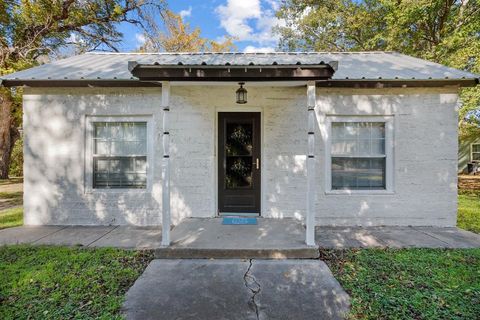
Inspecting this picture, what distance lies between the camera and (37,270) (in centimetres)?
360

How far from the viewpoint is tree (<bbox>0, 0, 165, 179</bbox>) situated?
343 inches

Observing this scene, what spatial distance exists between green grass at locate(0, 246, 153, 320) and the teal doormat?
176cm

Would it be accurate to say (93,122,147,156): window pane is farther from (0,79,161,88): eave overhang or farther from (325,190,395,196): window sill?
(325,190,395,196): window sill

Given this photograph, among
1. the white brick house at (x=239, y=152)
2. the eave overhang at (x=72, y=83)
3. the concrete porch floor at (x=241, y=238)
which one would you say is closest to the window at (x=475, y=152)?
the white brick house at (x=239, y=152)

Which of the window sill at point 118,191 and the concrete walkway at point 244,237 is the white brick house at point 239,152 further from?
the concrete walkway at point 244,237

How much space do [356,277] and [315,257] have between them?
68 cm

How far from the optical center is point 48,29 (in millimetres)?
10102

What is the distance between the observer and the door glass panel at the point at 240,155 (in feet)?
19.6

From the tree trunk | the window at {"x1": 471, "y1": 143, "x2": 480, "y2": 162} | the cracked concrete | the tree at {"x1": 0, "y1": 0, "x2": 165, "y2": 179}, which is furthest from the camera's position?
the window at {"x1": 471, "y1": 143, "x2": 480, "y2": 162}

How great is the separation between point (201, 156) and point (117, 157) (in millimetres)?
2013

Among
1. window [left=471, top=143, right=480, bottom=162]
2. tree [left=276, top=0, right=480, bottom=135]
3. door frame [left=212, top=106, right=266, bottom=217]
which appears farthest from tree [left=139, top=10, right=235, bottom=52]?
window [left=471, top=143, right=480, bottom=162]

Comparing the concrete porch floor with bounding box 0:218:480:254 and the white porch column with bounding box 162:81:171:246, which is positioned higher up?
the white porch column with bounding box 162:81:171:246

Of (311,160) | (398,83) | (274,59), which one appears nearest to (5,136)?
(274,59)

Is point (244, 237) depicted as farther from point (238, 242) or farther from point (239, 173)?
point (239, 173)
